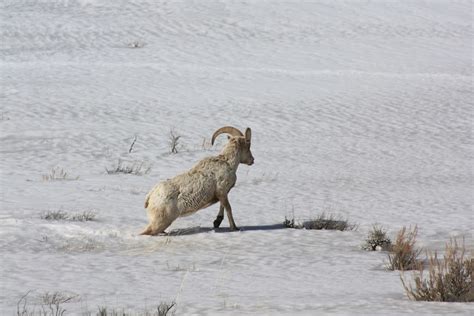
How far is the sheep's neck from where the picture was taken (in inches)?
392

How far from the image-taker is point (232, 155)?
33.0 feet

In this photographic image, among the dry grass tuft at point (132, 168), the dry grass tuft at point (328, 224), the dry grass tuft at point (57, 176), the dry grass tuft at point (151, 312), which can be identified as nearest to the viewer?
the dry grass tuft at point (151, 312)

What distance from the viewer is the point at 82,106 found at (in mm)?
20469

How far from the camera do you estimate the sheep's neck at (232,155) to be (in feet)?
32.7

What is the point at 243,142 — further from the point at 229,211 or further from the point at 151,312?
the point at 151,312

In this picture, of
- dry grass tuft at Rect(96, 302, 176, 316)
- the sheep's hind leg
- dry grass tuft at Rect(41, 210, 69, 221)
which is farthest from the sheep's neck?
dry grass tuft at Rect(96, 302, 176, 316)

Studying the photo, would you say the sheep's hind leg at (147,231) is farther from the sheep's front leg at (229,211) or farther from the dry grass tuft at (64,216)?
the dry grass tuft at (64,216)

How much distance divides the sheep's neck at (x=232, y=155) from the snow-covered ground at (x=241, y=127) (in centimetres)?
77

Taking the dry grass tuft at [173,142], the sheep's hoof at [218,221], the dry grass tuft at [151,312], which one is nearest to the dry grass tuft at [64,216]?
the sheep's hoof at [218,221]

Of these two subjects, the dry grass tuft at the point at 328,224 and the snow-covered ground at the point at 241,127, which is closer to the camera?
the snow-covered ground at the point at 241,127

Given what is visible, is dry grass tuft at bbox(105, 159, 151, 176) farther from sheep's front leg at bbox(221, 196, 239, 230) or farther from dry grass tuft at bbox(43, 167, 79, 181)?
sheep's front leg at bbox(221, 196, 239, 230)

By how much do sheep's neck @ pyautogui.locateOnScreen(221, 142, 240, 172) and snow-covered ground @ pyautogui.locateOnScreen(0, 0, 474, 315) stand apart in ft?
2.54

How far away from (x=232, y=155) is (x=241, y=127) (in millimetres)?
9069

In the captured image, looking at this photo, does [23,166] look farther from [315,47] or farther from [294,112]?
[315,47]
